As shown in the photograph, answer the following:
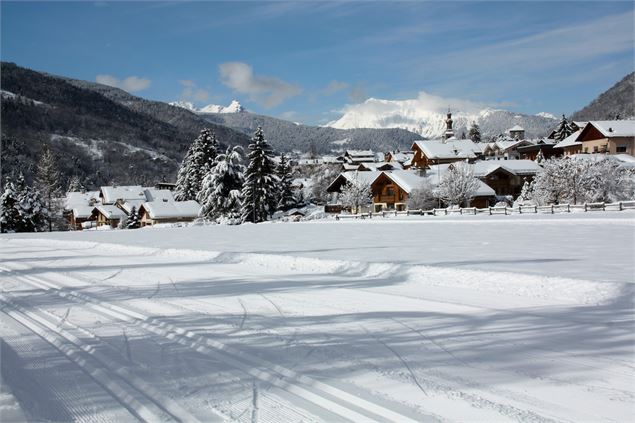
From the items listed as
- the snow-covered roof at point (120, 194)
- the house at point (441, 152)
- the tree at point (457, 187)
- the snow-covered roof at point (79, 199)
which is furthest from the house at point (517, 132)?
the snow-covered roof at point (79, 199)

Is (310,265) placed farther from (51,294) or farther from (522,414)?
(522,414)

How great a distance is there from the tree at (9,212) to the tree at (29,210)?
0.36m

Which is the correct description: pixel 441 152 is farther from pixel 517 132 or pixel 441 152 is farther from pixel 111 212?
pixel 111 212

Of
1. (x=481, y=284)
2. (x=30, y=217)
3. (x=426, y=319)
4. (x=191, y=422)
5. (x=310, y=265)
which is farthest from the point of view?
(x=30, y=217)

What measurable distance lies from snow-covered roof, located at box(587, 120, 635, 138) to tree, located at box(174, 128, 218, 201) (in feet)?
195

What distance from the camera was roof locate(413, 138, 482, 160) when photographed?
91.3 m

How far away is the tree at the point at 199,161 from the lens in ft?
231

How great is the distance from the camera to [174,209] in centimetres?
7694

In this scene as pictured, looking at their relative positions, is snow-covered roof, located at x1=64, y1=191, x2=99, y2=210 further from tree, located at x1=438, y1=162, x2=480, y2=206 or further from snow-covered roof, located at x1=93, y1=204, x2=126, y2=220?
tree, located at x1=438, y1=162, x2=480, y2=206

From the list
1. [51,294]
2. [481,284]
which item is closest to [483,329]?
[481,284]

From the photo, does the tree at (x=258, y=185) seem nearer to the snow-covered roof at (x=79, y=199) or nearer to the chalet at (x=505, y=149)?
the chalet at (x=505, y=149)

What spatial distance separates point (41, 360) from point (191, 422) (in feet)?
10.4

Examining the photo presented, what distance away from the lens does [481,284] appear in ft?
37.3

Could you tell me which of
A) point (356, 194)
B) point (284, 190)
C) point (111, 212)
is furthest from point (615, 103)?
point (111, 212)
